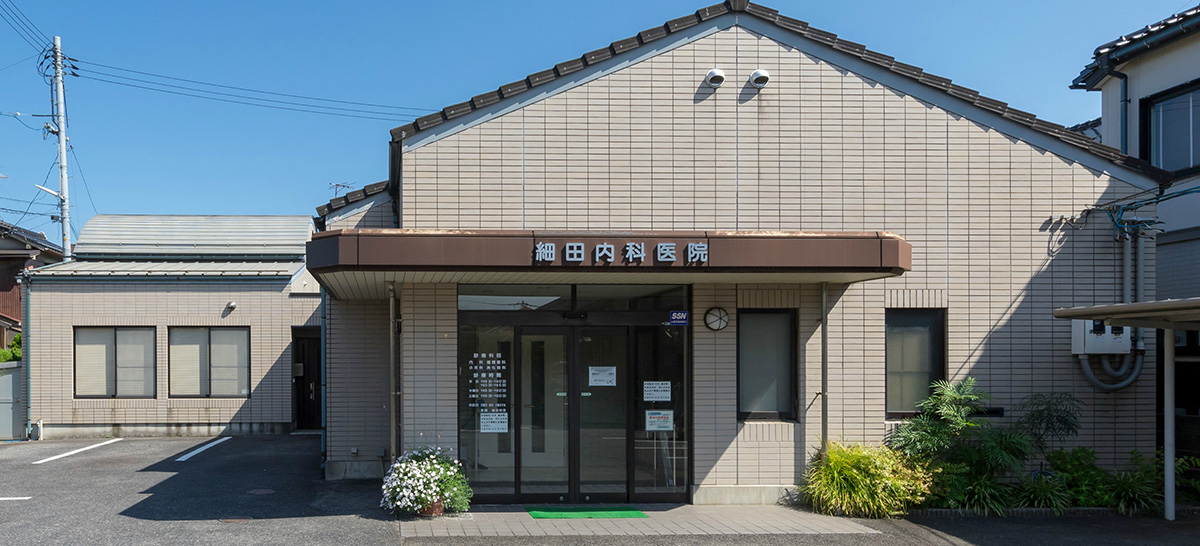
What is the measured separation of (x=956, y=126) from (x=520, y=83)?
18.2 ft

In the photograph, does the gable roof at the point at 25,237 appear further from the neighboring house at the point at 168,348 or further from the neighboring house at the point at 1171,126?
the neighboring house at the point at 1171,126

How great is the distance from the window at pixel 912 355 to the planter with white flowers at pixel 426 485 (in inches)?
216

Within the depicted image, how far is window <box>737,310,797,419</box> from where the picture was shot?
1101 centimetres

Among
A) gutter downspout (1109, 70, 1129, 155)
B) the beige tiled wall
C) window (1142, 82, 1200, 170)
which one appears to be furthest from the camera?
the beige tiled wall

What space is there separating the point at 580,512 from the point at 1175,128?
38.9 ft

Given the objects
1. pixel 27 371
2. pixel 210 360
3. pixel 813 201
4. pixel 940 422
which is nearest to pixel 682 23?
pixel 813 201

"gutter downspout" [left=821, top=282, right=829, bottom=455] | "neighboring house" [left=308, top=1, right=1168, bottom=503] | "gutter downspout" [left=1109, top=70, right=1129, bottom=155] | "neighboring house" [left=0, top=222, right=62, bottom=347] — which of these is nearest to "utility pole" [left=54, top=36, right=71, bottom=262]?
"neighboring house" [left=0, top=222, right=62, bottom=347]

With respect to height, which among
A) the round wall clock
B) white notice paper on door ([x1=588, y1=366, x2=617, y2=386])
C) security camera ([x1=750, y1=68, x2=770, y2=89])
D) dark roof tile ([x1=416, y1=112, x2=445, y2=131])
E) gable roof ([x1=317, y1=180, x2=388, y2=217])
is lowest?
white notice paper on door ([x1=588, y1=366, x2=617, y2=386])

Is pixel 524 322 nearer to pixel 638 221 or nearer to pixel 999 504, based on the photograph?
pixel 638 221

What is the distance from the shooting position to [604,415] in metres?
10.8

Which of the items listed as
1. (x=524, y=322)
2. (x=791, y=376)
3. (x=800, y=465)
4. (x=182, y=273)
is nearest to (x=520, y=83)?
(x=524, y=322)

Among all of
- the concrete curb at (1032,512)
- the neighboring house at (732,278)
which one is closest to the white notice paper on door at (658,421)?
the neighboring house at (732,278)

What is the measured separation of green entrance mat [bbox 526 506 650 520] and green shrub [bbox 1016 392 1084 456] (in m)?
4.93

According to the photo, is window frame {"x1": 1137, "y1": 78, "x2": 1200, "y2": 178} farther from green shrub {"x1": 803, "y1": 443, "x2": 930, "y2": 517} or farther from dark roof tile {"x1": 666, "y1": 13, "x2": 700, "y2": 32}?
dark roof tile {"x1": 666, "y1": 13, "x2": 700, "y2": 32}
